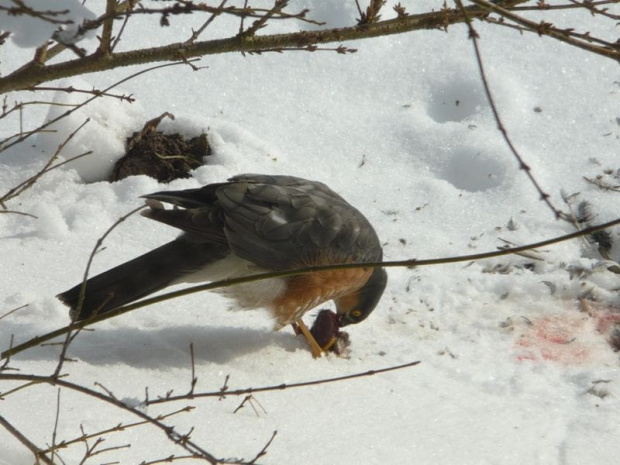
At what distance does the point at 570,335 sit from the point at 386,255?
4.03 ft

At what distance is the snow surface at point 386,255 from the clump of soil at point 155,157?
0.10m

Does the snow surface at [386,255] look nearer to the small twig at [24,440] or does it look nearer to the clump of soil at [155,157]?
the clump of soil at [155,157]

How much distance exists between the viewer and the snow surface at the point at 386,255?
364cm

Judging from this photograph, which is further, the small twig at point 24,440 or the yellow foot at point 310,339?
the yellow foot at point 310,339

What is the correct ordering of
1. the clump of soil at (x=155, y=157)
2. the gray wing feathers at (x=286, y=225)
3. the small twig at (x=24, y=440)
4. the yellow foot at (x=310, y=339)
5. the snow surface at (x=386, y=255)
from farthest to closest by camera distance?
the clump of soil at (x=155, y=157), the yellow foot at (x=310, y=339), the gray wing feathers at (x=286, y=225), the snow surface at (x=386, y=255), the small twig at (x=24, y=440)

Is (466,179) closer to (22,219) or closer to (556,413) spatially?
(556,413)

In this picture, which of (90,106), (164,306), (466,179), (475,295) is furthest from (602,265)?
(90,106)

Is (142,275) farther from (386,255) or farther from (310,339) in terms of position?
(386,255)

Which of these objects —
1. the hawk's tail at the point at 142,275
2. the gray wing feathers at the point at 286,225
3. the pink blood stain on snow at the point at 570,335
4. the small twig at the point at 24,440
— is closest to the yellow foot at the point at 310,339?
the gray wing feathers at the point at 286,225

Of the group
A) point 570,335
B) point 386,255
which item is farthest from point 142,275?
point 570,335

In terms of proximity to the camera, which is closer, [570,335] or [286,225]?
[286,225]

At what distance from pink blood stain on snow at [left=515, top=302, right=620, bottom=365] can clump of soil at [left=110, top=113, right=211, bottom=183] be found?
8.15 ft

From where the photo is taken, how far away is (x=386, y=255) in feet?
17.6

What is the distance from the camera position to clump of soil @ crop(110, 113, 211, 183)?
5.70 meters
